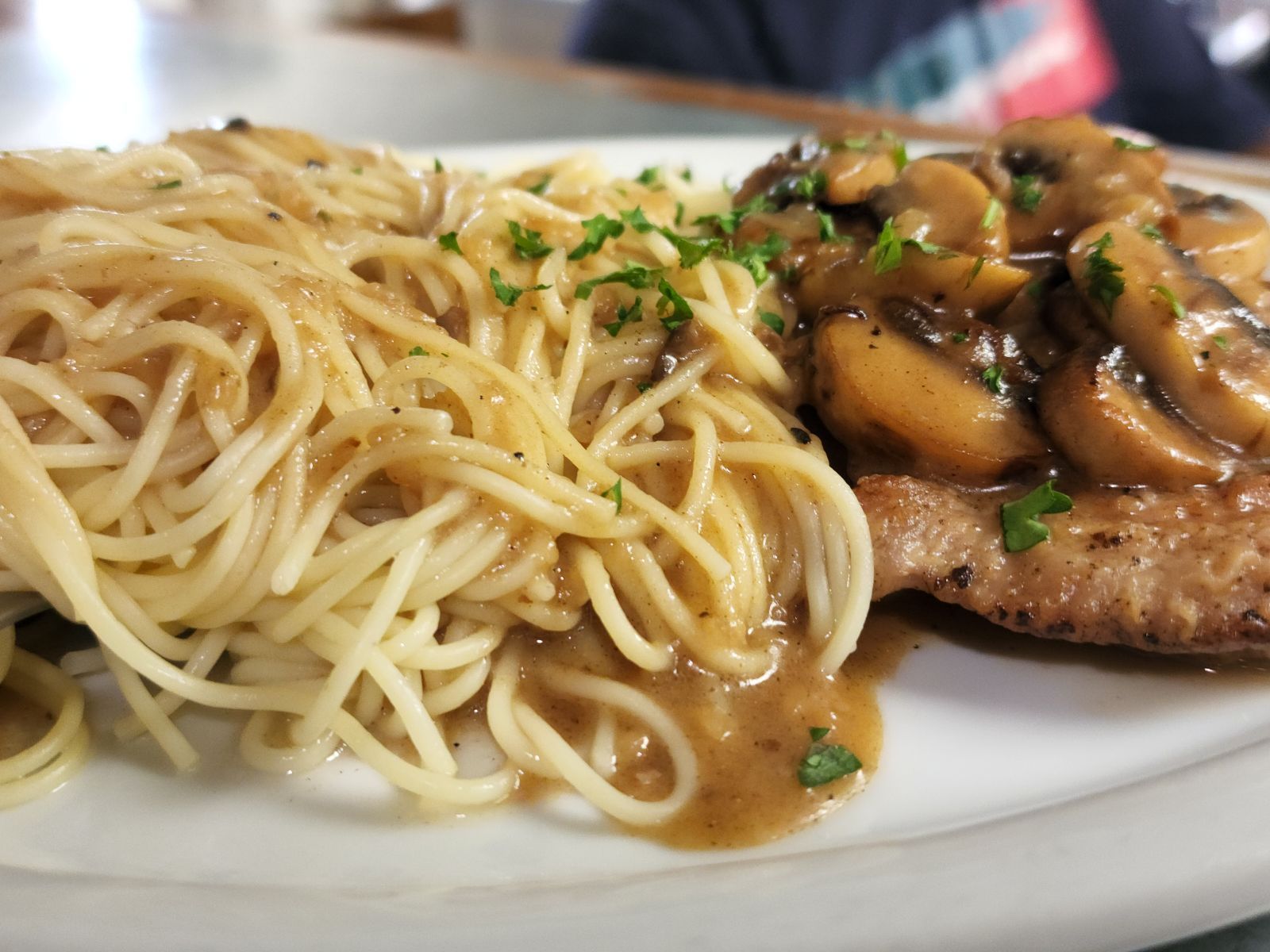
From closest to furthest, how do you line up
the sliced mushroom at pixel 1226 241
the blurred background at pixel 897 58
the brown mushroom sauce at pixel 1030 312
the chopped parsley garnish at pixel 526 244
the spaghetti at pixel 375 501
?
the spaghetti at pixel 375 501, the brown mushroom sauce at pixel 1030 312, the chopped parsley garnish at pixel 526 244, the sliced mushroom at pixel 1226 241, the blurred background at pixel 897 58

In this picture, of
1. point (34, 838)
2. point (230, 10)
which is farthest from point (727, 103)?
point (230, 10)

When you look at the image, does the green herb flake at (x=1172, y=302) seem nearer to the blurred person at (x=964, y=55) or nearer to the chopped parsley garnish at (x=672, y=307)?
the chopped parsley garnish at (x=672, y=307)

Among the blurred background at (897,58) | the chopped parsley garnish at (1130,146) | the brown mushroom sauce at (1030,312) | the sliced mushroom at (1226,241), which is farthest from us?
the blurred background at (897,58)

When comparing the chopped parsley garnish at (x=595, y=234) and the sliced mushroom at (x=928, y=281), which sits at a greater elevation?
the sliced mushroom at (x=928, y=281)

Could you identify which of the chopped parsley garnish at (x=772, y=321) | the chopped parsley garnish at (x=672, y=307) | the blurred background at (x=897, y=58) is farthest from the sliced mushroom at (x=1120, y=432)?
the blurred background at (x=897, y=58)

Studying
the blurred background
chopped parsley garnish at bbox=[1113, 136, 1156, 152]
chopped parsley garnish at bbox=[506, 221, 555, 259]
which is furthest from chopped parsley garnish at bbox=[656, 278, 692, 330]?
the blurred background

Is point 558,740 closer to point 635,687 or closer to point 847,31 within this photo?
point 635,687

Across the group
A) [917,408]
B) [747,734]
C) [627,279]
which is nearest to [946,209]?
[917,408]
